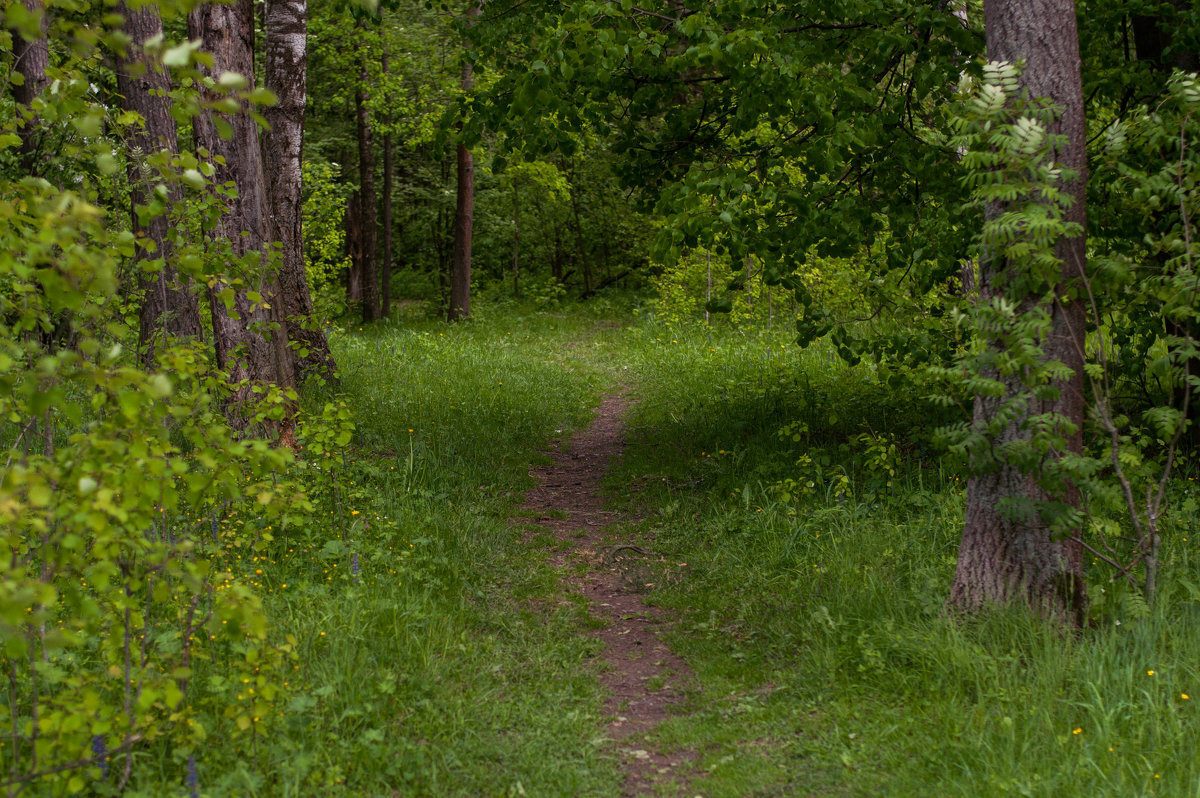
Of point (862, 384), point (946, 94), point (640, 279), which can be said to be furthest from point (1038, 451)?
point (640, 279)

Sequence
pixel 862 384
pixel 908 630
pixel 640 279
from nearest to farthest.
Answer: pixel 908 630 < pixel 862 384 < pixel 640 279

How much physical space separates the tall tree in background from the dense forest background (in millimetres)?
8563

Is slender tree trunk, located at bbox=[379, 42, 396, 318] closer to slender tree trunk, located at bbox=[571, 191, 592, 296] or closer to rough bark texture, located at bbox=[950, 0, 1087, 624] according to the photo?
slender tree trunk, located at bbox=[571, 191, 592, 296]

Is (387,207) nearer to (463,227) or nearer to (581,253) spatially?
(463,227)

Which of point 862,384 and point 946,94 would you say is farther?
point 862,384

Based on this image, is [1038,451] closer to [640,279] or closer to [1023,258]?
[1023,258]

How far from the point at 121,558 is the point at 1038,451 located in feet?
12.8

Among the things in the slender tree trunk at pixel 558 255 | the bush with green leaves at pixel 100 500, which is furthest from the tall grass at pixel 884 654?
the slender tree trunk at pixel 558 255

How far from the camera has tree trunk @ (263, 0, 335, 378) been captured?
857 centimetres

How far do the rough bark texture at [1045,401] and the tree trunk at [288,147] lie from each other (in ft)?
18.8

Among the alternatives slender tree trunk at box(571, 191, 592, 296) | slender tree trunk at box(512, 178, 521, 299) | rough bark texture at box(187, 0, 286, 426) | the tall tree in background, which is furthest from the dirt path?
slender tree trunk at box(571, 191, 592, 296)

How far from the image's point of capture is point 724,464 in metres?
7.97

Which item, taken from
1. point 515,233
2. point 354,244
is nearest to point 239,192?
point 354,244

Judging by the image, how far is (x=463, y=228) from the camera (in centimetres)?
1855
